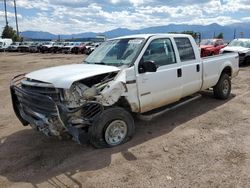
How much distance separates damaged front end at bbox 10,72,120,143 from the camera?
179 inches

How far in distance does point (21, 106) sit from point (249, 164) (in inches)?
152

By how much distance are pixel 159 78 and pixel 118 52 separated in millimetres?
932

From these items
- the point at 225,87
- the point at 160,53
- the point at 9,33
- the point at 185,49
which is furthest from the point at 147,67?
the point at 9,33

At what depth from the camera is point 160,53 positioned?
236 inches

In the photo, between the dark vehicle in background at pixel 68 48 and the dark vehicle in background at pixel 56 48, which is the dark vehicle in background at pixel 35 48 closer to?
the dark vehicle in background at pixel 56 48

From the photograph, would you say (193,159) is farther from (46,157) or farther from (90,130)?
(46,157)

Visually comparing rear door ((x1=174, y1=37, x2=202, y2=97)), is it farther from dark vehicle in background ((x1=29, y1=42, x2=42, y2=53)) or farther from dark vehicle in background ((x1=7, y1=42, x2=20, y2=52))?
dark vehicle in background ((x1=7, y1=42, x2=20, y2=52))

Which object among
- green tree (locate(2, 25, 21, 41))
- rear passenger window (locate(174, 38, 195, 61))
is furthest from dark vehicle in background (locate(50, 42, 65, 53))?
rear passenger window (locate(174, 38, 195, 61))

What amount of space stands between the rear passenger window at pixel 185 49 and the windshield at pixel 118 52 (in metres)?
1.07

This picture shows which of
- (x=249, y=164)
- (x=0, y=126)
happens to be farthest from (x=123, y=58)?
(x=0, y=126)

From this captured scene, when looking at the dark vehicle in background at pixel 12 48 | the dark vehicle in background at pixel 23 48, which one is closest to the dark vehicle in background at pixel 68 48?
the dark vehicle in background at pixel 23 48

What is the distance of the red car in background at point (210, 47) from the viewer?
18.1 meters

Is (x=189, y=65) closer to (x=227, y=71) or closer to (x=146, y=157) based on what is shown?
(x=227, y=71)

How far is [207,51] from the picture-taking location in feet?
59.7
